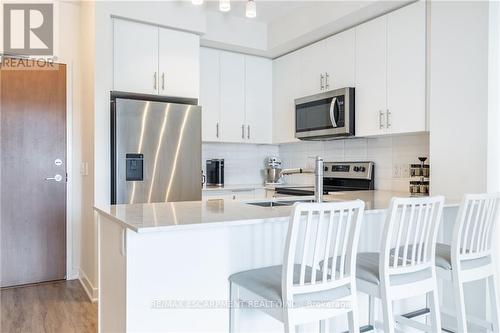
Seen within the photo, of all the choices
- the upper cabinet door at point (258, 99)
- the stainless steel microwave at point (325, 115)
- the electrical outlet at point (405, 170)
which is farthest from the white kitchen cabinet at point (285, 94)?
the electrical outlet at point (405, 170)

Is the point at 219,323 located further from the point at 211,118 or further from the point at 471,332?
the point at 211,118

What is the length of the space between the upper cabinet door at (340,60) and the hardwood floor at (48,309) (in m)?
2.79

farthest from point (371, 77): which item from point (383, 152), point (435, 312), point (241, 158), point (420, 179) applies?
point (435, 312)

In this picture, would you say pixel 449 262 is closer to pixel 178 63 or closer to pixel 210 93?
pixel 178 63

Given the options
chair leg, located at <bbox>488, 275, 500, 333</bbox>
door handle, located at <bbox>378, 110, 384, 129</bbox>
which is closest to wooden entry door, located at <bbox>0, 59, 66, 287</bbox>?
door handle, located at <bbox>378, 110, 384, 129</bbox>

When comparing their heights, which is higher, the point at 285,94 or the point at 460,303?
the point at 285,94

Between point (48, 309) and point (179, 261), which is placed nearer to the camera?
point (179, 261)

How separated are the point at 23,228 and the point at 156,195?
52.7 inches

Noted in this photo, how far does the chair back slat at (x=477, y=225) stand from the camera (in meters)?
1.89

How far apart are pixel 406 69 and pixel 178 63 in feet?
6.43

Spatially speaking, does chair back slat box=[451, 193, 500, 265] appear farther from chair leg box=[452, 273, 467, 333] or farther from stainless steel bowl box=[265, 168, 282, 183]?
stainless steel bowl box=[265, 168, 282, 183]

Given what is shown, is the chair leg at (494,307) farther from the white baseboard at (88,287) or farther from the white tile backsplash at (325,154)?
the white baseboard at (88,287)

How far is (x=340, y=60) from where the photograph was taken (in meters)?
3.49

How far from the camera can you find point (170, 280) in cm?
166
